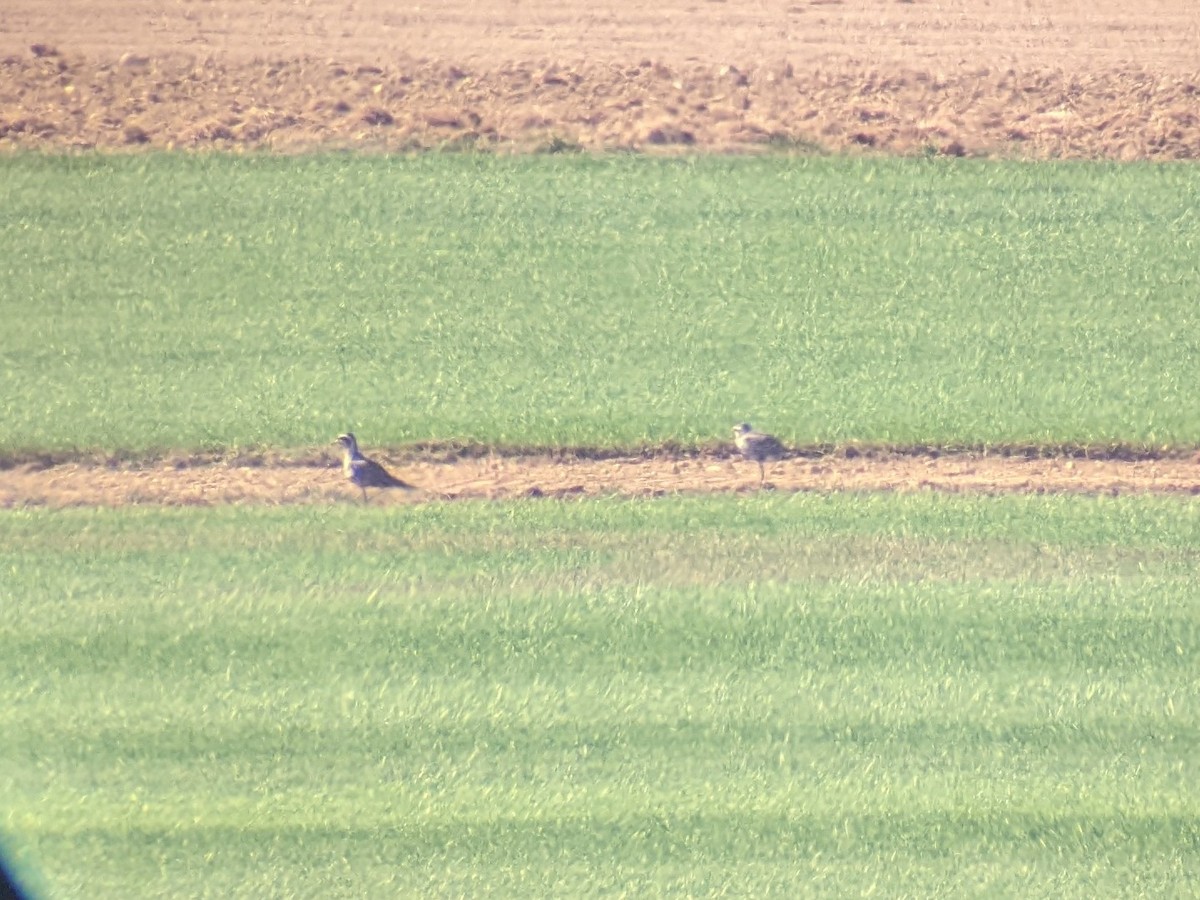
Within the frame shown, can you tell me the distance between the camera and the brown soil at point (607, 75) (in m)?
15.5

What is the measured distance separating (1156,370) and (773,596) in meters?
5.16

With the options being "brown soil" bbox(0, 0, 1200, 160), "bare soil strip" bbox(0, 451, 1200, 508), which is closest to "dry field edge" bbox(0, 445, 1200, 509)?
"bare soil strip" bbox(0, 451, 1200, 508)

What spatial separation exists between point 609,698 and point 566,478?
2527 millimetres

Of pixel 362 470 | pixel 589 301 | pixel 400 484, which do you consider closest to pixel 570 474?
pixel 400 484

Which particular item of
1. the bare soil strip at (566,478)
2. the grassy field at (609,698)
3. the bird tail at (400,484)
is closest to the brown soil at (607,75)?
the bare soil strip at (566,478)

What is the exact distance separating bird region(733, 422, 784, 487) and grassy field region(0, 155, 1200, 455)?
8.6 inches

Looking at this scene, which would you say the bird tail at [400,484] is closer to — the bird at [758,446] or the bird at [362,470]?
the bird at [362,470]

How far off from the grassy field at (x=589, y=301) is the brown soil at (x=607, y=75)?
43 centimetres

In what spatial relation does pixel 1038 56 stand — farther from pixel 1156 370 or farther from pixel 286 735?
pixel 286 735

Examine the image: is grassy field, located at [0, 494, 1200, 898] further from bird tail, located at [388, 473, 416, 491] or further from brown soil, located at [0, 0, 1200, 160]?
brown soil, located at [0, 0, 1200, 160]

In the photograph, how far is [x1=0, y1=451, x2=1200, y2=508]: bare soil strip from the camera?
14.5 metres

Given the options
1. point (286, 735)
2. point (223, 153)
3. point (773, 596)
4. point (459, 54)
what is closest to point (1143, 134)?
point (773, 596)

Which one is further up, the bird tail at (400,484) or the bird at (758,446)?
the bird at (758,446)

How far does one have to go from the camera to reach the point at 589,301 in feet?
49.4
